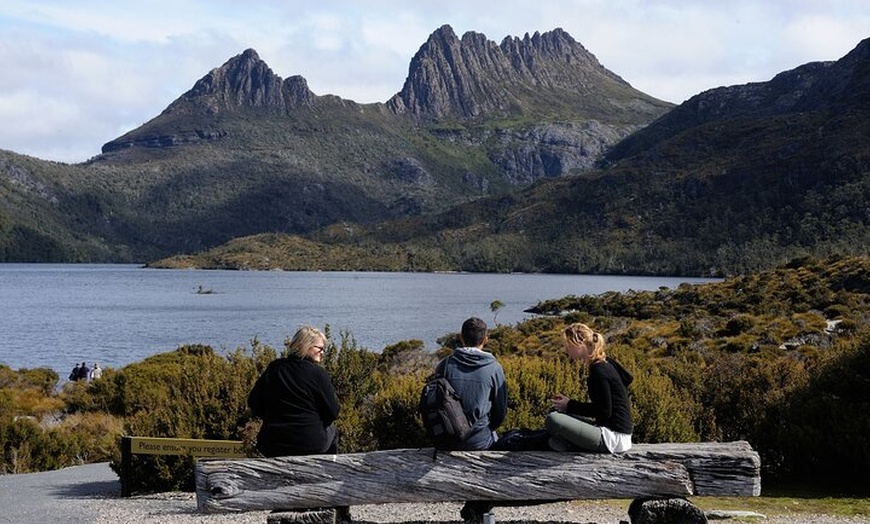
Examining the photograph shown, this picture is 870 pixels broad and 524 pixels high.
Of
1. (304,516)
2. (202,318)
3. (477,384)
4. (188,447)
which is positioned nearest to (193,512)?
(188,447)

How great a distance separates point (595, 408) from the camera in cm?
657

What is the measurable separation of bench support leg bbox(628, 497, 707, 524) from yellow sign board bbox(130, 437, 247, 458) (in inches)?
188

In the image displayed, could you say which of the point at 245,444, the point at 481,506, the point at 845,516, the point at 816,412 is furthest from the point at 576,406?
the point at 816,412

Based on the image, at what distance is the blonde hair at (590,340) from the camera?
6453 mm

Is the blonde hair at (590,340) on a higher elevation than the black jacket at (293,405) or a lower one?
higher

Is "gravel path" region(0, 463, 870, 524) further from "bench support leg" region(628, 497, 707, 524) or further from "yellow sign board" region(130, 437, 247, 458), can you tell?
"bench support leg" region(628, 497, 707, 524)

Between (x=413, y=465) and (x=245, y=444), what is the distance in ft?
12.0

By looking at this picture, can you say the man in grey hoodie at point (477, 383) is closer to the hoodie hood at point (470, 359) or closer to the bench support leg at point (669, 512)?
the hoodie hood at point (470, 359)

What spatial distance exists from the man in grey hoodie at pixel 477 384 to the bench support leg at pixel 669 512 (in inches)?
49.5

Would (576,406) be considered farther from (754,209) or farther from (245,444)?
(754,209)

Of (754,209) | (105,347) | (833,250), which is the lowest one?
(105,347)

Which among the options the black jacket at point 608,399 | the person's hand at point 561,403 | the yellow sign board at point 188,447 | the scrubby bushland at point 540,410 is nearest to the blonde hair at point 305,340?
the person's hand at point 561,403

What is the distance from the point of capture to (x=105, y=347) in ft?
169

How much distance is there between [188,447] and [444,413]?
14.3ft
